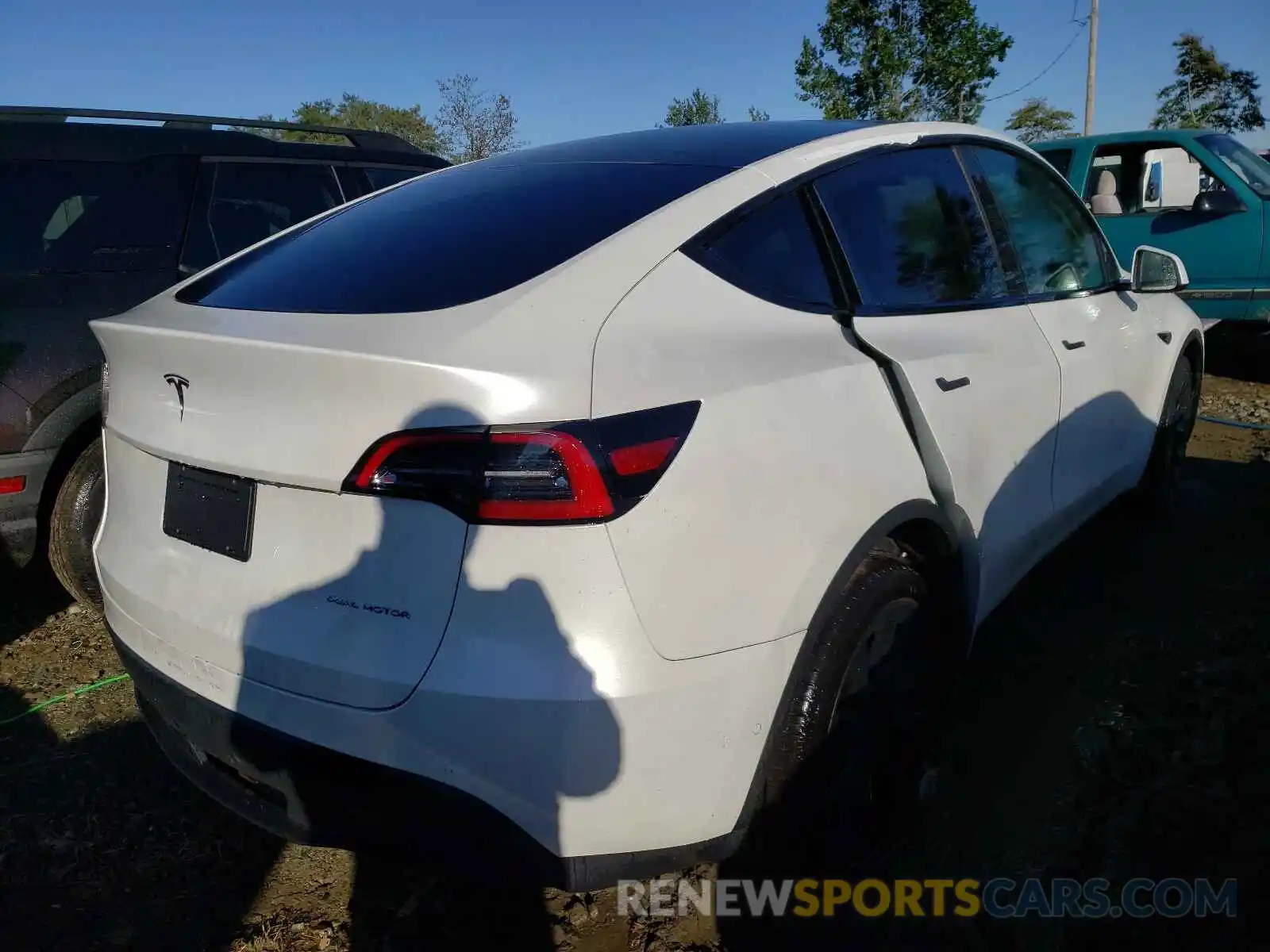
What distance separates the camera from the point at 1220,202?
6996 mm

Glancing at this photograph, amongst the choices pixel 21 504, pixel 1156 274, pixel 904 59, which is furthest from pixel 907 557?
pixel 904 59

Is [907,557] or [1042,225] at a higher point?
[1042,225]

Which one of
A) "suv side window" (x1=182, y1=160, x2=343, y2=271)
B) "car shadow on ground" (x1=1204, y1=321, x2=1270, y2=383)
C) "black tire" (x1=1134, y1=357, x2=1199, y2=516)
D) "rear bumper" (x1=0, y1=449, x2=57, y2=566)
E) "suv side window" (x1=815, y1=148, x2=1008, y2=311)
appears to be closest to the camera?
"suv side window" (x1=815, y1=148, x2=1008, y2=311)

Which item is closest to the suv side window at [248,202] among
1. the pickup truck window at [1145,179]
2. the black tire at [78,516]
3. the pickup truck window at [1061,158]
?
the black tire at [78,516]

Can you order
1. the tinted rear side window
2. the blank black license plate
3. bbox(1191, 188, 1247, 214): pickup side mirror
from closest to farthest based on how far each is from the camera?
the blank black license plate → the tinted rear side window → bbox(1191, 188, 1247, 214): pickup side mirror

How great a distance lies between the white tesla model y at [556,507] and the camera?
1512 millimetres

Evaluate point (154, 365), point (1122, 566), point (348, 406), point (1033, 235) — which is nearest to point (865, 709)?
point (348, 406)

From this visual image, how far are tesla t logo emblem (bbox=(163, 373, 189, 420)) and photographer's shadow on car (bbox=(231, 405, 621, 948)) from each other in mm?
441

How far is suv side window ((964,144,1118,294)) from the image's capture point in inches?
117

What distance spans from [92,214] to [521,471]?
9.97 feet

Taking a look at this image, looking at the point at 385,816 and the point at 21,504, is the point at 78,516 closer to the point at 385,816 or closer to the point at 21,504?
the point at 21,504

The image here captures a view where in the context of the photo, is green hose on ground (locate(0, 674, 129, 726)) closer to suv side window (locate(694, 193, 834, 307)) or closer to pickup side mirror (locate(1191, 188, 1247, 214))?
suv side window (locate(694, 193, 834, 307))

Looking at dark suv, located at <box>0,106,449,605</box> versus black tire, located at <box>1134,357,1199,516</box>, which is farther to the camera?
black tire, located at <box>1134,357,1199,516</box>

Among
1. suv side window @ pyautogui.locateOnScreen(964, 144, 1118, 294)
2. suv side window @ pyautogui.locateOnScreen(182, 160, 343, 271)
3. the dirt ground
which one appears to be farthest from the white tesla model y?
suv side window @ pyautogui.locateOnScreen(182, 160, 343, 271)
